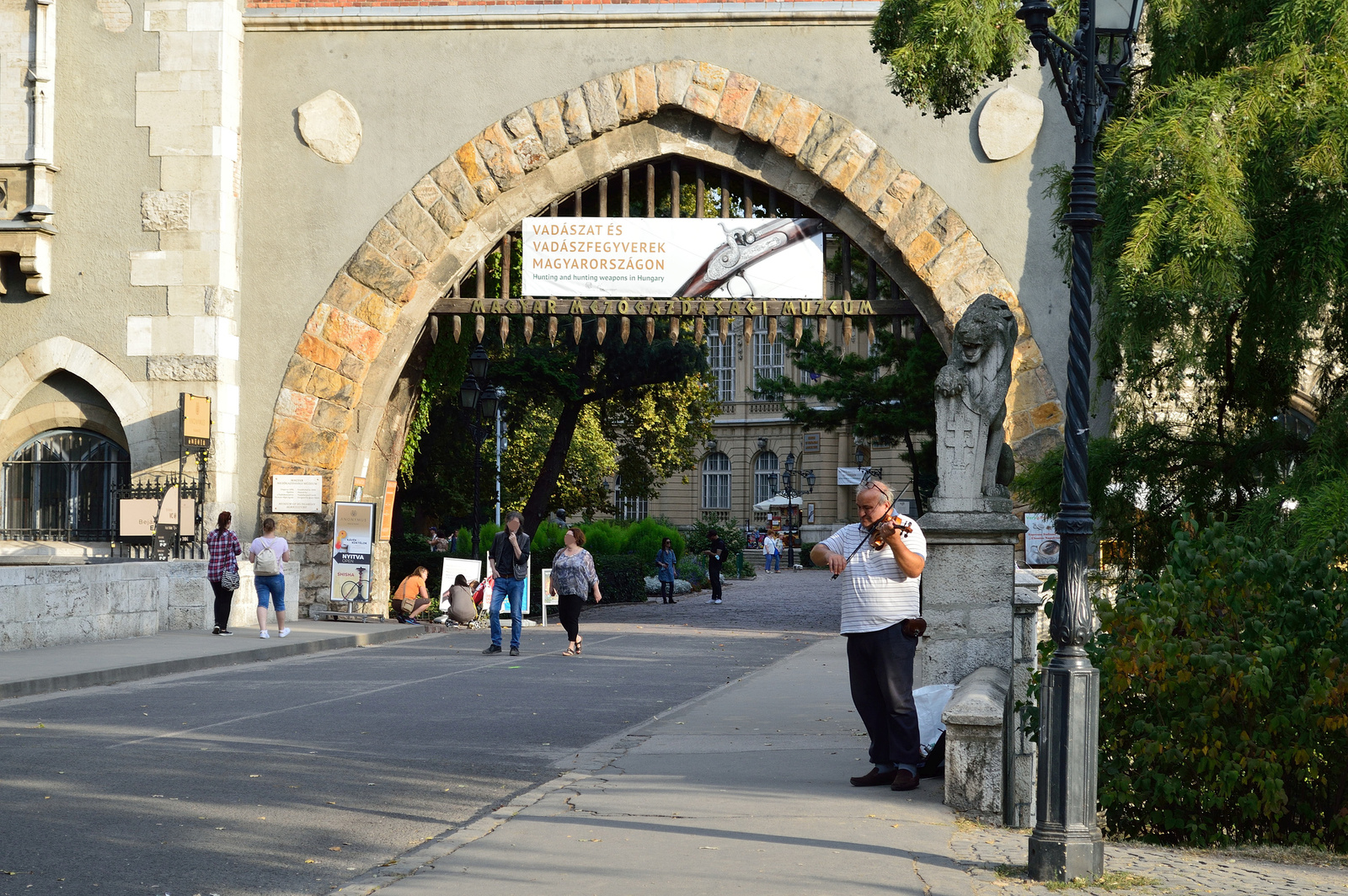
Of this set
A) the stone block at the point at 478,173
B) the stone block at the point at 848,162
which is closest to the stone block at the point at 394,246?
the stone block at the point at 478,173

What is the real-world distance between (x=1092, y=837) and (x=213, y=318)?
18.2 m

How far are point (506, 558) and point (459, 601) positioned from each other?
5.56 meters

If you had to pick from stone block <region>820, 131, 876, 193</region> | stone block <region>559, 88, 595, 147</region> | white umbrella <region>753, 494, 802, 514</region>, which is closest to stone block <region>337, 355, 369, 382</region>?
stone block <region>559, 88, 595, 147</region>

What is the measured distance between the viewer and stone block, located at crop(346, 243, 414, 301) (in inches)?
854

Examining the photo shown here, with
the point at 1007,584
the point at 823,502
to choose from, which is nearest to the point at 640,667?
the point at 1007,584

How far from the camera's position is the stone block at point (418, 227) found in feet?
71.2

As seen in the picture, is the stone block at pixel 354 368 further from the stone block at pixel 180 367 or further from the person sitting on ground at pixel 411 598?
the person sitting on ground at pixel 411 598

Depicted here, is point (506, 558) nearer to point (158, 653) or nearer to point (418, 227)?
point (158, 653)

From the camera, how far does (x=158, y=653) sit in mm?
15750

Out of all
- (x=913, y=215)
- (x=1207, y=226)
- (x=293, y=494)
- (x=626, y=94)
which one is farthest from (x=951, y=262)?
(x=1207, y=226)

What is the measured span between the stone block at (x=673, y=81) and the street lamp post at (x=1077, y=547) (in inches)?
588

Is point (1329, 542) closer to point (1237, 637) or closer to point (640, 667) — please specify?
point (1237, 637)

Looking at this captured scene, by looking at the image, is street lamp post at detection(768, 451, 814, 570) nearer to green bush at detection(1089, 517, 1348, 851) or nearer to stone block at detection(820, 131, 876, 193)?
stone block at detection(820, 131, 876, 193)

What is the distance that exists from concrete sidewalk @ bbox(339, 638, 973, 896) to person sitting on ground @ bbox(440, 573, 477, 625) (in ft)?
44.5
